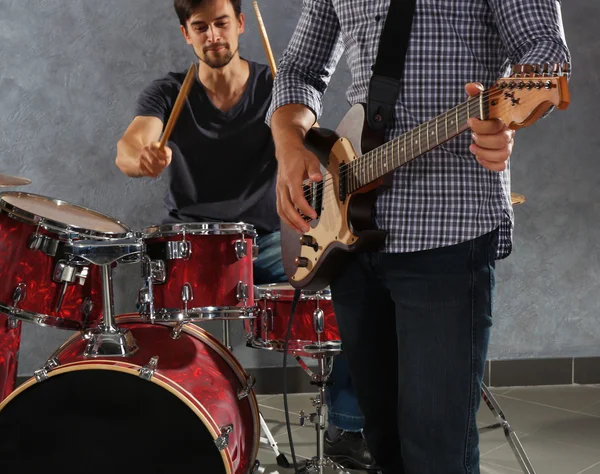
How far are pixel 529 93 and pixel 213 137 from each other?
2359 mm

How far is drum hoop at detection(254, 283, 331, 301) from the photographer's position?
2.46m

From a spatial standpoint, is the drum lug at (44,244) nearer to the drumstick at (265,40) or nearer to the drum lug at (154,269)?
the drum lug at (154,269)

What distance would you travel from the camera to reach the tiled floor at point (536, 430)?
2746 mm

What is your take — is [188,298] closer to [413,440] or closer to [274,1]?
[413,440]

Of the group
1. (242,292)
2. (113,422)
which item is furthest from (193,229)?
(113,422)

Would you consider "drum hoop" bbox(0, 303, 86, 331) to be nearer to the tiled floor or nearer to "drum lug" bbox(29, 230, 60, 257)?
"drum lug" bbox(29, 230, 60, 257)

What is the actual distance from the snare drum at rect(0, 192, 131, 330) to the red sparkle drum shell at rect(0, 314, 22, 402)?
30 cm

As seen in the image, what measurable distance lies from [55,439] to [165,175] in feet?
5.18

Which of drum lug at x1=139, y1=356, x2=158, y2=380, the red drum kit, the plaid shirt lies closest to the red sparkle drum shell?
the red drum kit

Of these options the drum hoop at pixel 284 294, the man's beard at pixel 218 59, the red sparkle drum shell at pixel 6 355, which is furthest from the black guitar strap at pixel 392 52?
the man's beard at pixel 218 59

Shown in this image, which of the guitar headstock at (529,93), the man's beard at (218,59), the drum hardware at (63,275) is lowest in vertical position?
the drum hardware at (63,275)

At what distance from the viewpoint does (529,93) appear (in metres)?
1.06

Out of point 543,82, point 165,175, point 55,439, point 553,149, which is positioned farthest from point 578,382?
point 543,82

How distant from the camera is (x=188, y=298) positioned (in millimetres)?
2299
